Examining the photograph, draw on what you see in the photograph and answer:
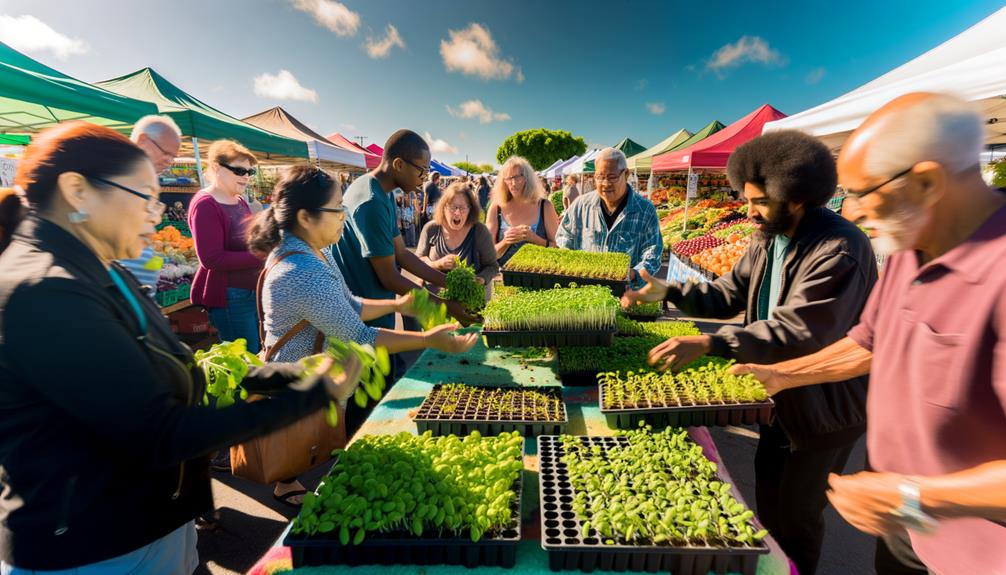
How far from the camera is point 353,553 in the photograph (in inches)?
60.5

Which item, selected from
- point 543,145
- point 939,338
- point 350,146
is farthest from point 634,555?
point 543,145

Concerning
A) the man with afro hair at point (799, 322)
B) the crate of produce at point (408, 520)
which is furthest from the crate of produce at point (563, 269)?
the crate of produce at point (408, 520)

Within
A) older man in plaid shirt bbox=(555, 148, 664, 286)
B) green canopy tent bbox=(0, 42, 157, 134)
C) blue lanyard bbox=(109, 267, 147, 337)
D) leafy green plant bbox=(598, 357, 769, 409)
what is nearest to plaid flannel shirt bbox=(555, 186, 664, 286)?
older man in plaid shirt bbox=(555, 148, 664, 286)

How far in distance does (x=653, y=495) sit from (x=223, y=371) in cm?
163

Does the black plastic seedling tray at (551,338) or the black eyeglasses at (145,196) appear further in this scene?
the black plastic seedling tray at (551,338)

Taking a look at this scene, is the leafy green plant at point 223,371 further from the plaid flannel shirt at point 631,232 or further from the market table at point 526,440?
the plaid flannel shirt at point 631,232

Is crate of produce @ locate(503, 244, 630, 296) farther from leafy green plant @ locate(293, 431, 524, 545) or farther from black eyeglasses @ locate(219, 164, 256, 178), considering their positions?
black eyeglasses @ locate(219, 164, 256, 178)

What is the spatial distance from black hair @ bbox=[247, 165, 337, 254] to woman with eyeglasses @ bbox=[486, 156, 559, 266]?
2936 mm

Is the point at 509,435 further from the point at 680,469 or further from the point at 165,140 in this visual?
the point at 165,140

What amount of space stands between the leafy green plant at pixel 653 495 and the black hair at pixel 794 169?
135cm

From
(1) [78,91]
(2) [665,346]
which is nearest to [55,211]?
(2) [665,346]

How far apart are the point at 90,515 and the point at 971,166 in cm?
283

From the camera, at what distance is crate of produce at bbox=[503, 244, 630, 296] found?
3.51 metres

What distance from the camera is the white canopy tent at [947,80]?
339 cm
